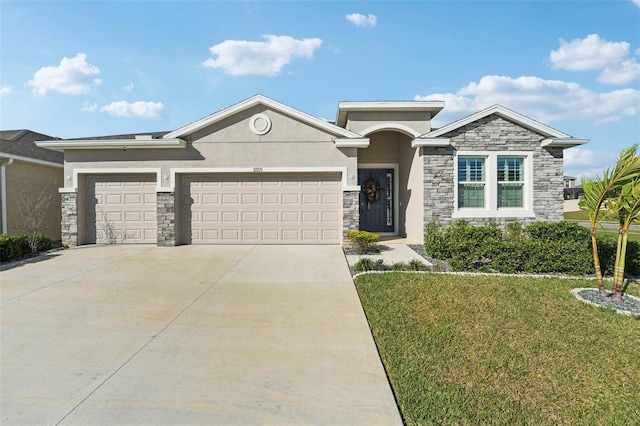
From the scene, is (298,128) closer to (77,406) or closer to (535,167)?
(535,167)

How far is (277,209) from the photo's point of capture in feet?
36.5

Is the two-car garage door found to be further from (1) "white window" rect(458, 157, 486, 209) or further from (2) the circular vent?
(1) "white window" rect(458, 157, 486, 209)

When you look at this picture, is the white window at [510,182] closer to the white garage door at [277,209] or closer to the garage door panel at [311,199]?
the white garage door at [277,209]

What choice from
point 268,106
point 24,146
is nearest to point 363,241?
Result: point 268,106

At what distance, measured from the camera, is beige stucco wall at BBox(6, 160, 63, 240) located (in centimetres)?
1152

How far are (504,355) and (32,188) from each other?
15.6m

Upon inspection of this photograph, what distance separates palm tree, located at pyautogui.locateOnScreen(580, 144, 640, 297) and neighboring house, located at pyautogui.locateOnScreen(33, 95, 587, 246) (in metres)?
4.75

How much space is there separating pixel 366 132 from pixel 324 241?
4043 millimetres

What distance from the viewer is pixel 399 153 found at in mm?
13289

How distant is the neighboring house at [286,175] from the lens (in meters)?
10.7

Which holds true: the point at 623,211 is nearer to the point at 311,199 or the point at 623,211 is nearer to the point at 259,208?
the point at 311,199

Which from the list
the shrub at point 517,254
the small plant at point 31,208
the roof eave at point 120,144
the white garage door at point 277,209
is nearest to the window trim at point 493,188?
the shrub at point 517,254

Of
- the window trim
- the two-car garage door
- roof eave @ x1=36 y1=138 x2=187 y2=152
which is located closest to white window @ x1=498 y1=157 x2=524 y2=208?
the window trim

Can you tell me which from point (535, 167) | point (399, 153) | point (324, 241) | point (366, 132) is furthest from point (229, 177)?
point (535, 167)
